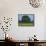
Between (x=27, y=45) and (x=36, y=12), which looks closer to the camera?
(x=27, y=45)

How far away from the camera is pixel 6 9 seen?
19.5 feet

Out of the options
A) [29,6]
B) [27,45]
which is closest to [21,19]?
[29,6]

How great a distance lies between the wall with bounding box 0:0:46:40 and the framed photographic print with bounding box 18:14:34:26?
141 mm

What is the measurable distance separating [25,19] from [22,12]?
35 centimetres

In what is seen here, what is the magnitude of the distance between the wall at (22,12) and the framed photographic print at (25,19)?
0.14 m

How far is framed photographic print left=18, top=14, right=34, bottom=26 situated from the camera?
590 centimetres

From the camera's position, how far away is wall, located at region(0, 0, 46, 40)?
5.87 meters

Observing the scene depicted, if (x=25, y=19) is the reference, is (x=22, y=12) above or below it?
above

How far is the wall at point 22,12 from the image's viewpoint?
19.2 ft

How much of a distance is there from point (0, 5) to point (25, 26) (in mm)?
1502

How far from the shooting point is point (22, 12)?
5.91 meters

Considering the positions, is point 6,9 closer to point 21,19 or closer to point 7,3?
point 7,3

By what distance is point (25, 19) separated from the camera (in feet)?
19.5

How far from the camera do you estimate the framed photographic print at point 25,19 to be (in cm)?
590
